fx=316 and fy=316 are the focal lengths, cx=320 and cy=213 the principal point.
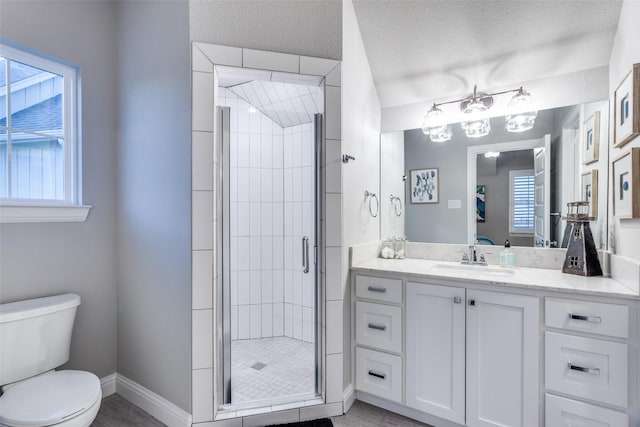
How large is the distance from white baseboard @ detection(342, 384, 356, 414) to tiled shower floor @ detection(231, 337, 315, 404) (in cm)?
22

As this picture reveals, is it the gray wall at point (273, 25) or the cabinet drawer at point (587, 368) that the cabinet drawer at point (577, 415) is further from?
A: the gray wall at point (273, 25)

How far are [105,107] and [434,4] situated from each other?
2.19 meters

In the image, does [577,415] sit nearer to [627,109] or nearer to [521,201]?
[521,201]

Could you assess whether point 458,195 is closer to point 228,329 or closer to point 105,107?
point 228,329

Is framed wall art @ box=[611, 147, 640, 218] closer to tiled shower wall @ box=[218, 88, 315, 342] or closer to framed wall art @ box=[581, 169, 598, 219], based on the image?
framed wall art @ box=[581, 169, 598, 219]

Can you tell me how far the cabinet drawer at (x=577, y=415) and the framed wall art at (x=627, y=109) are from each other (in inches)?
49.0

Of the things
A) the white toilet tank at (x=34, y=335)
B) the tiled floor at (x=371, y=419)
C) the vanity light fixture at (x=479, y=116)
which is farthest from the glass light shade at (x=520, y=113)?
the white toilet tank at (x=34, y=335)

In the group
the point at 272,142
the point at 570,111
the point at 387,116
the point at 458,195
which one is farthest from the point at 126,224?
the point at 570,111

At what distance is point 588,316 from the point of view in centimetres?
144

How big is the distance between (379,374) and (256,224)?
172 cm

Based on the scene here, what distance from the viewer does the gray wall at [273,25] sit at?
5.57 ft

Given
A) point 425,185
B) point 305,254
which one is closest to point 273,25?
point 305,254

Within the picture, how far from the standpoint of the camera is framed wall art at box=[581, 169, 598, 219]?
6.06ft

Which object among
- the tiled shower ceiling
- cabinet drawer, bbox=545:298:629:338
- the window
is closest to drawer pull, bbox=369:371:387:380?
cabinet drawer, bbox=545:298:629:338
